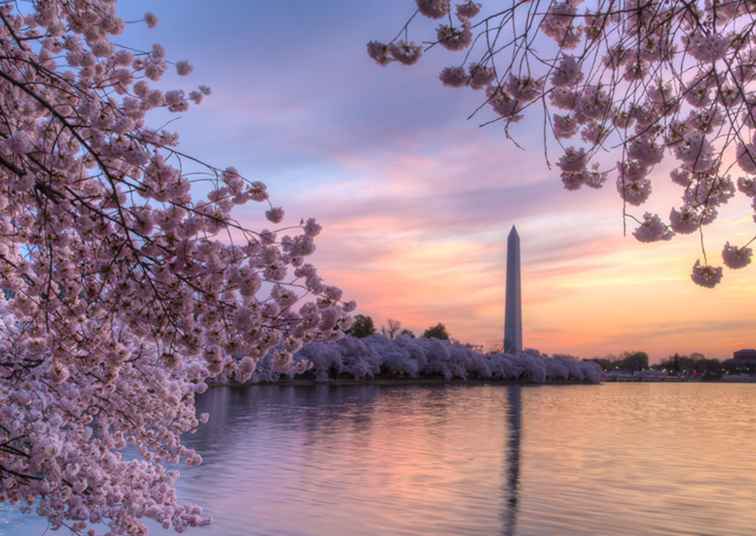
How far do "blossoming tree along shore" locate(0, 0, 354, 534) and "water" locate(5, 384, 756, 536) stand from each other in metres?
4.76

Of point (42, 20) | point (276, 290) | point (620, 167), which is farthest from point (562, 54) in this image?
point (42, 20)

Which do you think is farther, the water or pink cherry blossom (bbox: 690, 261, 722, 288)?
the water

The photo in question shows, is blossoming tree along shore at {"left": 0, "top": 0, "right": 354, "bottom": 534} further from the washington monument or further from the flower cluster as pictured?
the washington monument

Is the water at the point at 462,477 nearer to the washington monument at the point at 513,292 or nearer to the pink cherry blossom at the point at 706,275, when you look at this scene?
the pink cherry blossom at the point at 706,275

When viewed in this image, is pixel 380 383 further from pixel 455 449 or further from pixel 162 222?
pixel 162 222

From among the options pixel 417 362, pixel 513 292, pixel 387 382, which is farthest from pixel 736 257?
pixel 417 362

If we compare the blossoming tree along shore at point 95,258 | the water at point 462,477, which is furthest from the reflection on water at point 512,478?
the blossoming tree along shore at point 95,258

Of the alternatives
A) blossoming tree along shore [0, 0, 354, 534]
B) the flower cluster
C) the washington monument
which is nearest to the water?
blossoming tree along shore [0, 0, 354, 534]

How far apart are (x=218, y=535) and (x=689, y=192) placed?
8412 millimetres

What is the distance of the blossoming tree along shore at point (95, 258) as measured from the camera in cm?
438

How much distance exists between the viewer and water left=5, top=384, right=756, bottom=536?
37.5 ft

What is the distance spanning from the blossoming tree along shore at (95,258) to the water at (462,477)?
187 inches

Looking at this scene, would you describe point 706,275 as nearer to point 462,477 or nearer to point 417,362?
point 462,477

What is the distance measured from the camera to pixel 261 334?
16.6 feet
